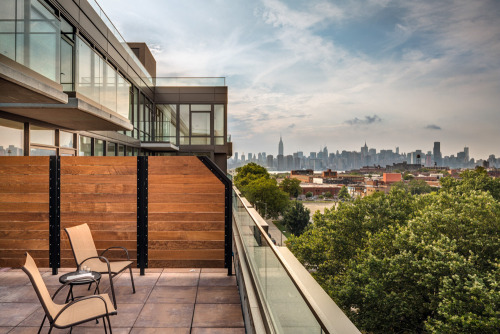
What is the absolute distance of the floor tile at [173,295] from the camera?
4418 millimetres

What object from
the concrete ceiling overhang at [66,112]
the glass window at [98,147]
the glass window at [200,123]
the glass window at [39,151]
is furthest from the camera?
the glass window at [200,123]

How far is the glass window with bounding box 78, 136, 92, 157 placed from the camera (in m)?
10.2

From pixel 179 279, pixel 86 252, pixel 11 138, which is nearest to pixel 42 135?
pixel 11 138

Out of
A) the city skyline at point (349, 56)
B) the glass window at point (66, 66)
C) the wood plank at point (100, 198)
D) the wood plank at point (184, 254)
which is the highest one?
the city skyline at point (349, 56)

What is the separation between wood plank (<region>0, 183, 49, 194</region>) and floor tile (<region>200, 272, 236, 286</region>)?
10.3 feet

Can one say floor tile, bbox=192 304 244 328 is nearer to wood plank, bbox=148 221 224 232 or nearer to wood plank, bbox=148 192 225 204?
wood plank, bbox=148 221 224 232

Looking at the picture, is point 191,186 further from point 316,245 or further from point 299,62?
point 299,62

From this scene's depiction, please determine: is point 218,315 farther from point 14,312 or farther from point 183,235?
point 14,312

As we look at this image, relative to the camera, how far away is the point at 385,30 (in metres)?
114

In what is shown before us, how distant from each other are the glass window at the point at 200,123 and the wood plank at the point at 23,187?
15.4 metres

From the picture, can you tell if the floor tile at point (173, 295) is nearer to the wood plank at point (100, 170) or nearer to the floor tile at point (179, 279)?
the floor tile at point (179, 279)

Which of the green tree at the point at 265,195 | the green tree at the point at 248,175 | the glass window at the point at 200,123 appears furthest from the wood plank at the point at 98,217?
the green tree at the point at 248,175

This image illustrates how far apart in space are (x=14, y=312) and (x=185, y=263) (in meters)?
2.40

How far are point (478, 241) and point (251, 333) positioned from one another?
2031 centimetres
